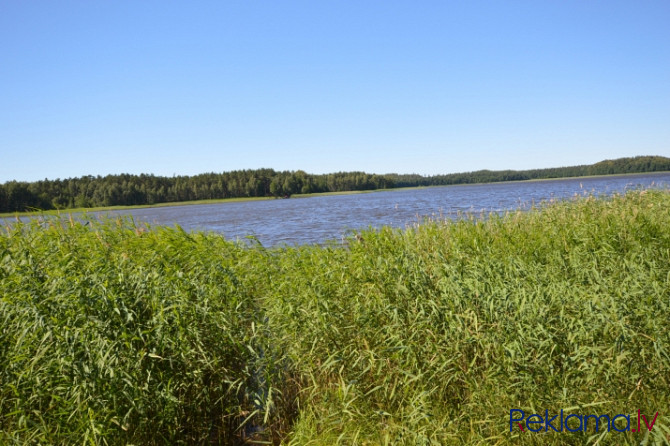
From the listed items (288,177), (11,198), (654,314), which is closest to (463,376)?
(654,314)

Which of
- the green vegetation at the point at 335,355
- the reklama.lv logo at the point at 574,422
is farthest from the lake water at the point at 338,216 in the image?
the reklama.lv logo at the point at 574,422

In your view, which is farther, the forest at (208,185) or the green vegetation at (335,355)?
the forest at (208,185)

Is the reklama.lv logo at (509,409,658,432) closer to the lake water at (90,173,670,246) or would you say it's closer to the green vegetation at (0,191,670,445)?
the green vegetation at (0,191,670,445)

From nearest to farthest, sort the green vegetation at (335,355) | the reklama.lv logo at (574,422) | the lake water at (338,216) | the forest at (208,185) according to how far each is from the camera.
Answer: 1. the reklama.lv logo at (574,422)
2. the green vegetation at (335,355)
3. the lake water at (338,216)
4. the forest at (208,185)

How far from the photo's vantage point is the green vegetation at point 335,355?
4.57 meters

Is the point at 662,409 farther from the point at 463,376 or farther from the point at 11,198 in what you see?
the point at 11,198

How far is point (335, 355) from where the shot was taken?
535 centimetres

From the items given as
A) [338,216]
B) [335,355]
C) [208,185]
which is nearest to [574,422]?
[335,355]

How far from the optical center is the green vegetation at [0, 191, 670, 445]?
15.0ft

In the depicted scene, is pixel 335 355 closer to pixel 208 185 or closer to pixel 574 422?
pixel 574 422

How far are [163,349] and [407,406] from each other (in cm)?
288

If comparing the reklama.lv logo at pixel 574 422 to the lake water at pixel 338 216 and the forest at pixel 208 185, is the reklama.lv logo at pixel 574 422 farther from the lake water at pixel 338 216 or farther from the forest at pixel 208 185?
the forest at pixel 208 185

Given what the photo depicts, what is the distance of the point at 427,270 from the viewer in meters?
6.86

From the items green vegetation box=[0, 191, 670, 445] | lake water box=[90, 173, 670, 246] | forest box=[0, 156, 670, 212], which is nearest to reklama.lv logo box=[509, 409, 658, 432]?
green vegetation box=[0, 191, 670, 445]
